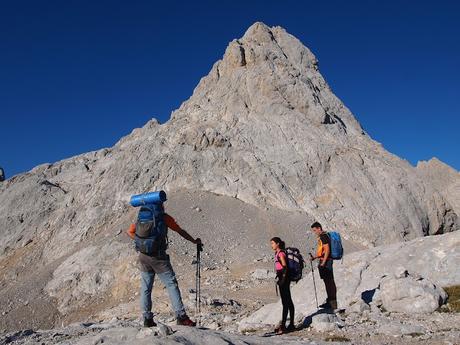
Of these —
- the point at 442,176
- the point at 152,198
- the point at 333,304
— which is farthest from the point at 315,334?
the point at 442,176

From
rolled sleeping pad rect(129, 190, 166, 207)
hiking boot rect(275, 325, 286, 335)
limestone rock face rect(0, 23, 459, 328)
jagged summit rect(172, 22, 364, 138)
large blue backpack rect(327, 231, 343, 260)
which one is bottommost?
hiking boot rect(275, 325, 286, 335)

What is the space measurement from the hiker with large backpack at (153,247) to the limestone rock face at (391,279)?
13.6 feet

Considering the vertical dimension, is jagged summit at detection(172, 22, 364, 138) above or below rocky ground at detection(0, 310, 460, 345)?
above

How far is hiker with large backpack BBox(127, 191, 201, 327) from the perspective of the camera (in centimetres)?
806

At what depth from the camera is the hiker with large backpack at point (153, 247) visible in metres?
8.06

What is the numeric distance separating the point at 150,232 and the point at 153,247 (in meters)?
0.27

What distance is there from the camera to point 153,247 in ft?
26.4

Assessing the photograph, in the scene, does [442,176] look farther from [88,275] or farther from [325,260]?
[325,260]

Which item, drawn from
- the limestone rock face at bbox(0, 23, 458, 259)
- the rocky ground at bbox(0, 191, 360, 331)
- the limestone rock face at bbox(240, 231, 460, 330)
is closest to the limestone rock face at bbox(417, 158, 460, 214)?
the limestone rock face at bbox(0, 23, 458, 259)

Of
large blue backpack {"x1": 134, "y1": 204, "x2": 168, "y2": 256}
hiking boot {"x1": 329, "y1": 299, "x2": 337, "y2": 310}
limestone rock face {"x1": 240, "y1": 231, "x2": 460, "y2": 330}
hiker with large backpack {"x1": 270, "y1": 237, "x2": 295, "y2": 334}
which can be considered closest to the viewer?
large blue backpack {"x1": 134, "y1": 204, "x2": 168, "y2": 256}

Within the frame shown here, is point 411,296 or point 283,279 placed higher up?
point 283,279

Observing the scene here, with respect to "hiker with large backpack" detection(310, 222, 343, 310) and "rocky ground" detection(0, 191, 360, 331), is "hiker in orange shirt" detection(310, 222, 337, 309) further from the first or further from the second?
"rocky ground" detection(0, 191, 360, 331)

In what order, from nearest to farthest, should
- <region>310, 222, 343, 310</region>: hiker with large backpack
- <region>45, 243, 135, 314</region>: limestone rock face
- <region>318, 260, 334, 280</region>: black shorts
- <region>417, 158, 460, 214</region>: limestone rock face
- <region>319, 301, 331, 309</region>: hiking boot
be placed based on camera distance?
<region>310, 222, 343, 310</region>: hiker with large backpack, <region>318, 260, 334, 280</region>: black shorts, <region>319, 301, 331, 309</region>: hiking boot, <region>45, 243, 135, 314</region>: limestone rock face, <region>417, 158, 460, 214</region>: limestone rock face

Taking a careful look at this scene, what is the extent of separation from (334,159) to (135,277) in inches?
1048
